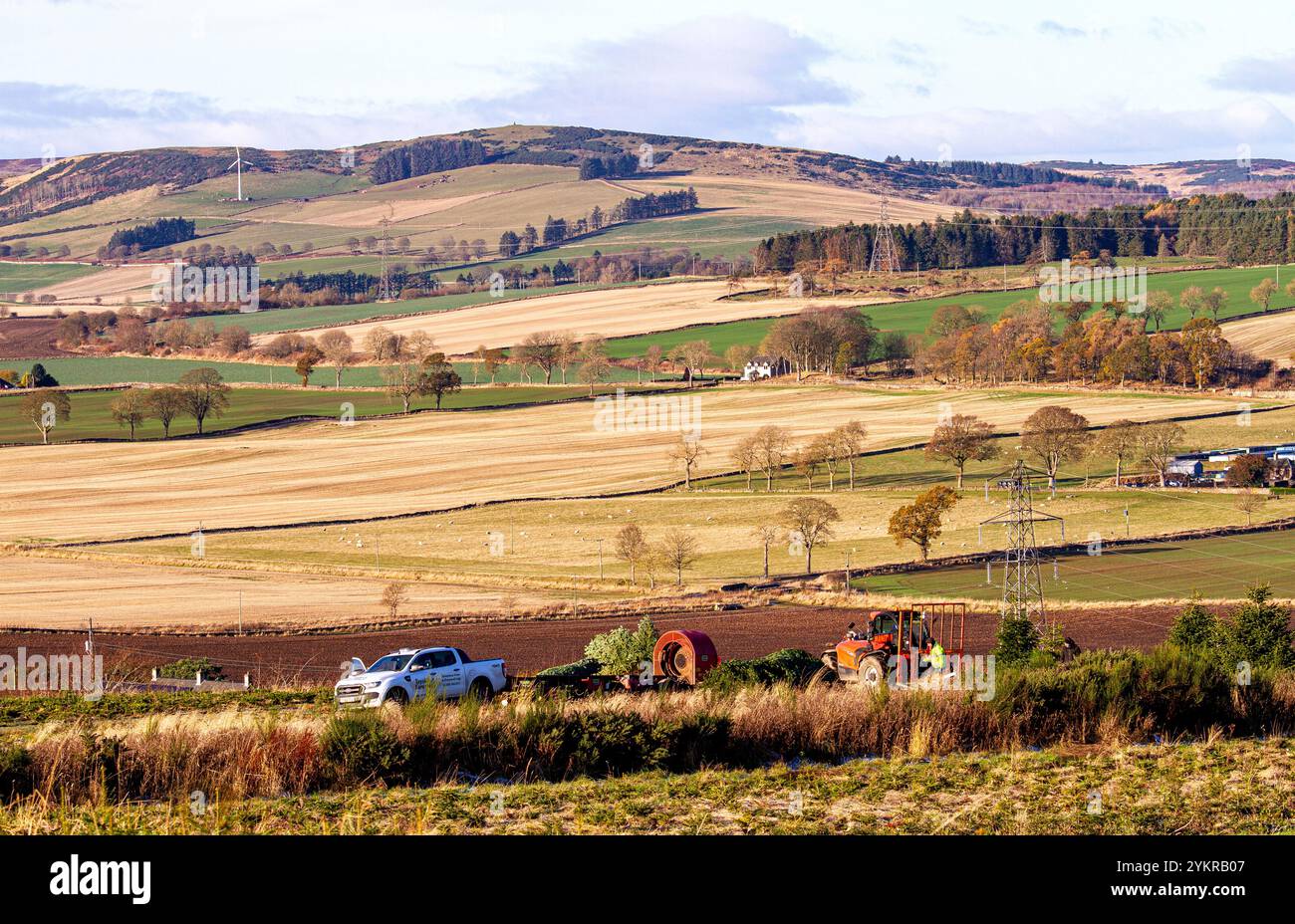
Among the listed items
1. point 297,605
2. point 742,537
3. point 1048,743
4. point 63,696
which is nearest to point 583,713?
point 1048,743

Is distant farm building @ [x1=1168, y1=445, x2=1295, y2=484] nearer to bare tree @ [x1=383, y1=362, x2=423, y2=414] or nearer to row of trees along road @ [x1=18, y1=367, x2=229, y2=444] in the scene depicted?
bare tree @ [x1=383, y1=362, x2=423, y2=414]

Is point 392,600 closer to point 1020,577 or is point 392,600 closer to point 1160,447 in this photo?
point 1020,577

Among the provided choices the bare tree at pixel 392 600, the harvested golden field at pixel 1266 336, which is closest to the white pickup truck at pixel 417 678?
the bare tree at pixel 392 600

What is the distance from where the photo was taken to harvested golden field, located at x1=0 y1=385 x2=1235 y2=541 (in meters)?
85.8

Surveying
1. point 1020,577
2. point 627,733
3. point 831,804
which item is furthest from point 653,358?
point 831,804

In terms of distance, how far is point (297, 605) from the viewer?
2138 inches

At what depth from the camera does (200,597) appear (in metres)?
56.4

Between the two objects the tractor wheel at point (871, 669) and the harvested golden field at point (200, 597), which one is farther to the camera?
the harvested golden field at point (200, 597)

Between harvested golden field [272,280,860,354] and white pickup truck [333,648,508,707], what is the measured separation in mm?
139240

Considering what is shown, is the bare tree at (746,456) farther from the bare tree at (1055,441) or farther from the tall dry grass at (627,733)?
the tall dry grass at (627,733)

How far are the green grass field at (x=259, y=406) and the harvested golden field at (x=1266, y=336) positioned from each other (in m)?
62.7

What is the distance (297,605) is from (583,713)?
3995 centimetres

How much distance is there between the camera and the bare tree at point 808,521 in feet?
224
